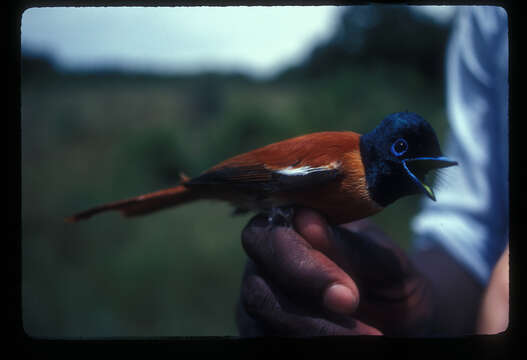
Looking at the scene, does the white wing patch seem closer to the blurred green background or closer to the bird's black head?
the bird's black head

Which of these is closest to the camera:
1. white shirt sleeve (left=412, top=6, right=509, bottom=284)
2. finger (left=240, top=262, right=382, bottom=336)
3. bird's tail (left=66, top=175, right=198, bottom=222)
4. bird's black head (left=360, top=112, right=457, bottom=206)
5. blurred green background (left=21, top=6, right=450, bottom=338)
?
bird's black head (left=360, top=112, right=457, bottom=206)

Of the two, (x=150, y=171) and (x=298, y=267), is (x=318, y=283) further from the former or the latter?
(x=150, y=171)

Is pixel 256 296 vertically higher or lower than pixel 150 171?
higher

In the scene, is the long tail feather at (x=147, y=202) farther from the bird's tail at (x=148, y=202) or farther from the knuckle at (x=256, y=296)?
the knuckle at (x=256, y=296)

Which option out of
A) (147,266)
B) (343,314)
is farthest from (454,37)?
(147,266)

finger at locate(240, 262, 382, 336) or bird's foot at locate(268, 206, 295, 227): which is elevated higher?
bird's foot at locate(268, 206, 295, 227)

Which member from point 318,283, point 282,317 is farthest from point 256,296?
point 318,283

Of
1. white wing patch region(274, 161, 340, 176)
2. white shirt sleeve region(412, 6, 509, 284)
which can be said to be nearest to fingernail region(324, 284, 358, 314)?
white wing patch region(274, 161, 340, 176)
